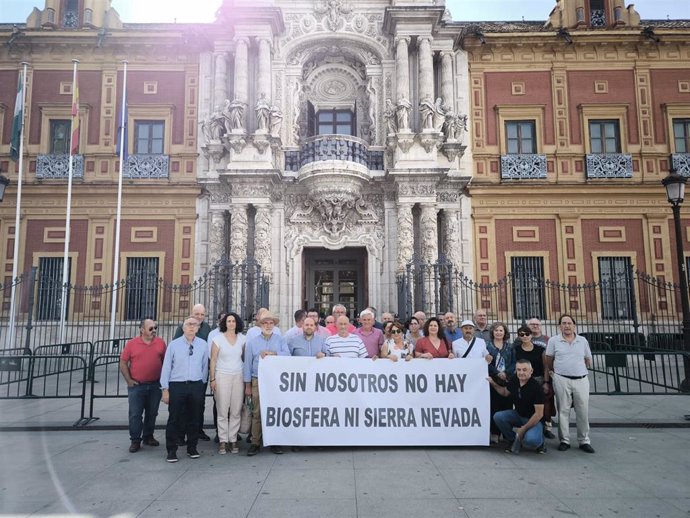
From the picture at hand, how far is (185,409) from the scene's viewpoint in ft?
21.1

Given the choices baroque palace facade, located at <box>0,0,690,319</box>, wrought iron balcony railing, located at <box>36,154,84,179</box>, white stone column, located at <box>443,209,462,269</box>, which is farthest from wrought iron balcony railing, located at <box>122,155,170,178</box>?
white stone column, located at <box>443,209,462,269</box>

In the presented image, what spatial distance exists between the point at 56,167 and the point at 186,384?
1570cm

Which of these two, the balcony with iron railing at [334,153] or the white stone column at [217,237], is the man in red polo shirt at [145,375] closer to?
the white stone column at [217,237]

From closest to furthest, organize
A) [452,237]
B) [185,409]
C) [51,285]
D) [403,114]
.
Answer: [185,409] < [403,114] < [452,237] < [51,285]

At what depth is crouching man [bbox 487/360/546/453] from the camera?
6359 mm

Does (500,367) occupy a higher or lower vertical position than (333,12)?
lower

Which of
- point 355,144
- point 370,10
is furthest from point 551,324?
point 370,10

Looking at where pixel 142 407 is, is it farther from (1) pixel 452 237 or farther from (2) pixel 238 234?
(1) pixel 452 237

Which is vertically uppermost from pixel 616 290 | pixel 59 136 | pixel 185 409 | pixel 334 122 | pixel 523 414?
pixel 334 122

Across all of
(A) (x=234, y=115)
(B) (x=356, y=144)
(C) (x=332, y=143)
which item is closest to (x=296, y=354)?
(C) (x=332, y=143)

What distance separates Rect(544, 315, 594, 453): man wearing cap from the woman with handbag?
0.61 metres

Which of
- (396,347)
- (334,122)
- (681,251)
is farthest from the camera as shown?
(334,122)

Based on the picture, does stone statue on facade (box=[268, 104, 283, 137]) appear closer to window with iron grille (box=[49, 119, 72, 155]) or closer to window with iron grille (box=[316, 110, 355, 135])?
window with iron grille (box=[316, 110, 355, 135])

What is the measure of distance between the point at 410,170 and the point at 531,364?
10561mm
